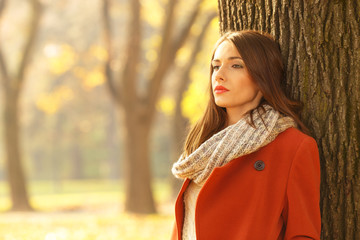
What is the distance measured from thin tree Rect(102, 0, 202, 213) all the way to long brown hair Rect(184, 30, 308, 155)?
8714 millimetres

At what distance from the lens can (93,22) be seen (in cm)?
3444

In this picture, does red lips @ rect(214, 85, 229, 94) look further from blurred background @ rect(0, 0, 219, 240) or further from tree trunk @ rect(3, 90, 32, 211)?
tree trunk @ rect(3, 90, 32, 211)

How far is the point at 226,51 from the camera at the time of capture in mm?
2793

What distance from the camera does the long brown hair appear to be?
2719mm

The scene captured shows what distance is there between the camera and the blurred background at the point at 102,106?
1157cm

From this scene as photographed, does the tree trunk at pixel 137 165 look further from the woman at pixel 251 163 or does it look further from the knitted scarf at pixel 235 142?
the knitted scarf at pixel 235 142

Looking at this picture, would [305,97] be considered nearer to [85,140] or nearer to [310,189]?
[310,189]

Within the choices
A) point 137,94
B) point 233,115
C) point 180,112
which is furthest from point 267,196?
point 180,112

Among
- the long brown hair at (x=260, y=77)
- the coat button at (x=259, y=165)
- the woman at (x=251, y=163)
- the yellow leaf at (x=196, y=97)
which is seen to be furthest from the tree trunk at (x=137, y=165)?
the coat button at (x=259, y=165)

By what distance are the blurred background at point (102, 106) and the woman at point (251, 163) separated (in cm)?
44

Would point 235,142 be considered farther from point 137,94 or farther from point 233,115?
point 137,94

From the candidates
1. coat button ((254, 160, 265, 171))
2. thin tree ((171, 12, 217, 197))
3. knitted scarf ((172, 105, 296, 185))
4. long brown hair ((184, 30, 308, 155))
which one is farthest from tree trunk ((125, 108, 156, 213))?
coat button ((254, 160, 265, 171))

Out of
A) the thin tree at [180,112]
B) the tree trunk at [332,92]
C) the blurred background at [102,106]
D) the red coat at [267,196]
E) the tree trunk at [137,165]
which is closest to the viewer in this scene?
the red coat at [267,196]

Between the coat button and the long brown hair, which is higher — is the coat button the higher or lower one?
the lower one
